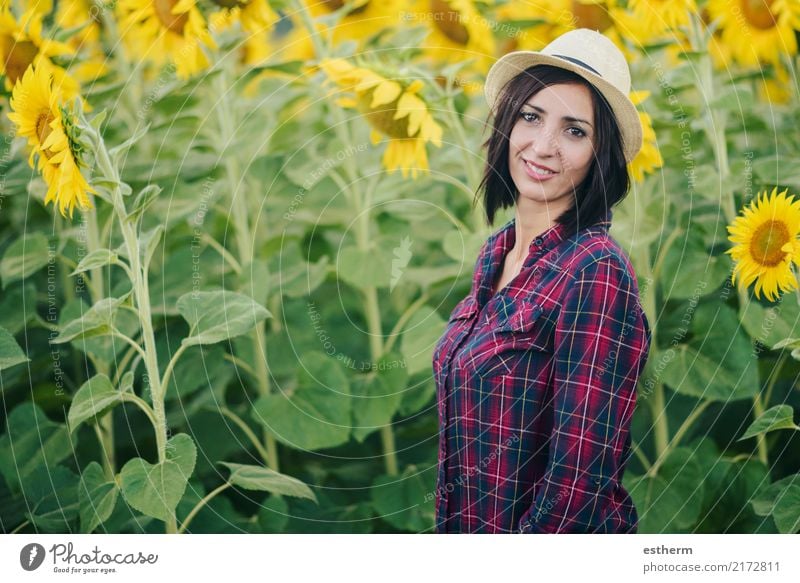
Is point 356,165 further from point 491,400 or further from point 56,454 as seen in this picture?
point 56,454

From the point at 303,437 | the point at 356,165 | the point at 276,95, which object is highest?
the point at 276,95

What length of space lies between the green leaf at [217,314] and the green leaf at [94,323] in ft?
0.27

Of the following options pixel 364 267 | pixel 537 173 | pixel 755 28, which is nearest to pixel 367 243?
pixel 364 267

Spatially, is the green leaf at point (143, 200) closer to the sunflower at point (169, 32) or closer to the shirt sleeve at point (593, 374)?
the sunflower at point (169, 32)

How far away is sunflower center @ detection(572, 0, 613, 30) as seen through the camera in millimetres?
1121

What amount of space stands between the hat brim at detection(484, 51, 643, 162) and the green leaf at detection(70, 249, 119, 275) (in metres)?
0.48

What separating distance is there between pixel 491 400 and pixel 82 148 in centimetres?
57

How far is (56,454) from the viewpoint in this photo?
3.73 ft

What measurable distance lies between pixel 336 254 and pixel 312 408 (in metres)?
0.20

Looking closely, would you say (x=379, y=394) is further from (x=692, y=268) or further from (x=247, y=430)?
(x=692, y=268)

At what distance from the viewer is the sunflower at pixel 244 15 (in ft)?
3.63

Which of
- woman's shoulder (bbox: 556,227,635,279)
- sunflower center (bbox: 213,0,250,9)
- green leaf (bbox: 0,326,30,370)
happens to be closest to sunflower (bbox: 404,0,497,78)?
sunflower center (bbox: 213,0,250,9)
